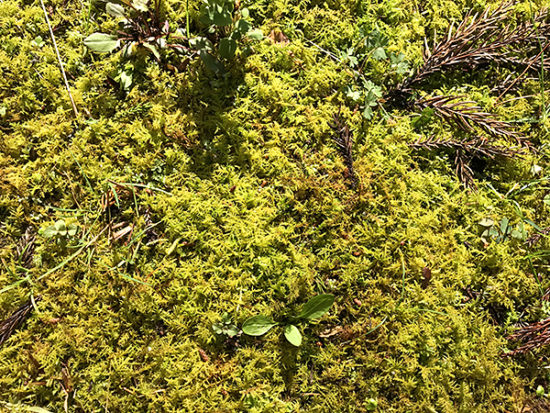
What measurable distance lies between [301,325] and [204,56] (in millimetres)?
2248

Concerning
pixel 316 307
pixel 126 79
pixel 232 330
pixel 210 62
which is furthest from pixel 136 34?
pixel 316 307

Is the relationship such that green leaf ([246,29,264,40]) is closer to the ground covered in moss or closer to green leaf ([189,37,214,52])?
the ground covered in moss

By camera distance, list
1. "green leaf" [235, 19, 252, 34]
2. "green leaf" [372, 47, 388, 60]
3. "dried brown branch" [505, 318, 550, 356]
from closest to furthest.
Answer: "dried brown branch" [505, 318, 550, 356], "green leaf" [235, 19, 252, 34], "green leaf" [372, 47, 388, 60]

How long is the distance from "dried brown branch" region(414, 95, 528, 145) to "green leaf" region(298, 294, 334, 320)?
1.79m

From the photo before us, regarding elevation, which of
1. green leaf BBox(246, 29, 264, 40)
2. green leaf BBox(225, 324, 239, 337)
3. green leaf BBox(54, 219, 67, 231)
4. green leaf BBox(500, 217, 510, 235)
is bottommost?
green leaf BBox(225, 324, 239, 337)

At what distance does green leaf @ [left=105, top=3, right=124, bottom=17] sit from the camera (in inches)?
119

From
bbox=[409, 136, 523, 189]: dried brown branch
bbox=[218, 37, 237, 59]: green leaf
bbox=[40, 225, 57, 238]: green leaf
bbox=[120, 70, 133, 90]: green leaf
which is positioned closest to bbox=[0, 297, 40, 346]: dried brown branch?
bbox=[40, 225, 57, 238]: green leaf

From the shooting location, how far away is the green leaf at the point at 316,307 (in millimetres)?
2773

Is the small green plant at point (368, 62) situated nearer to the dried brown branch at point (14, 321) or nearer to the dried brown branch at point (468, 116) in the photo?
the dried brown branch at point (468, 116)

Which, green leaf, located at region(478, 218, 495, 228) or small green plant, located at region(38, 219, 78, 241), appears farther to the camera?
green leaf, located at region(478, 218, 495, 228)

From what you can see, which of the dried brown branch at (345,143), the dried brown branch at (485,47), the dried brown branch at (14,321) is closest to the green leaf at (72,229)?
the dried brown branch at (14,321)

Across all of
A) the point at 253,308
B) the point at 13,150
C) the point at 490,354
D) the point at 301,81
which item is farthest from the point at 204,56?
the point at 490,354

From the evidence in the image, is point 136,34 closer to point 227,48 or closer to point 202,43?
point 202,43

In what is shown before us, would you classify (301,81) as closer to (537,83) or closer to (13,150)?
(537,83)
